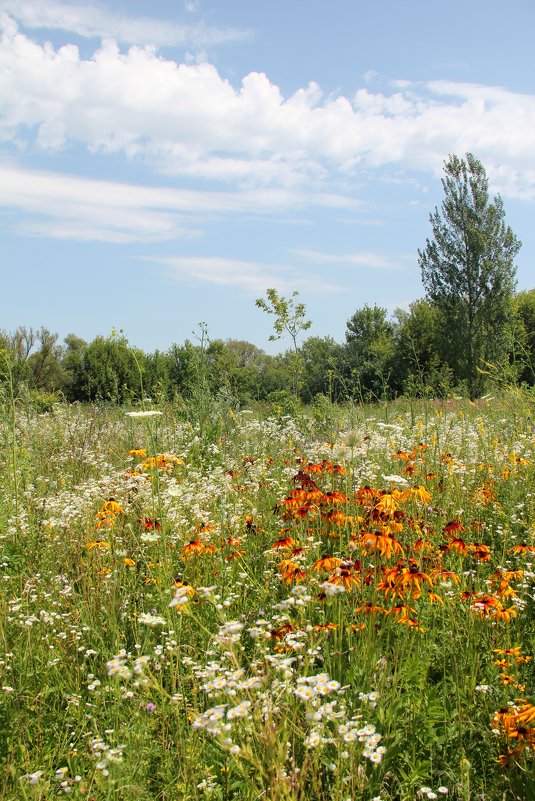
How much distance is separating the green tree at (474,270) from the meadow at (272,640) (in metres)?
20.3

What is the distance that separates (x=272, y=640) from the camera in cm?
263

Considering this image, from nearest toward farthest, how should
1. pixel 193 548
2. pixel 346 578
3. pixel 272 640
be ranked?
1. pixel 346 578
2. pixel 272 640
3. pixel 193 548

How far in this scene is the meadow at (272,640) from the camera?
1.82 metres

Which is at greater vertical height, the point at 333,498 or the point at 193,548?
the point at 333,498

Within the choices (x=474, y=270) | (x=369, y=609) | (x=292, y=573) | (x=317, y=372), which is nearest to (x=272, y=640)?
(x=292, y=573)

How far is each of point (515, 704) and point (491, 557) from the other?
143cm

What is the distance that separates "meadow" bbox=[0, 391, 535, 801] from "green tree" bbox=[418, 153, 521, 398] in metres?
20.3

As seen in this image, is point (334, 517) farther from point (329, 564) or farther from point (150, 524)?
point (150, 524)

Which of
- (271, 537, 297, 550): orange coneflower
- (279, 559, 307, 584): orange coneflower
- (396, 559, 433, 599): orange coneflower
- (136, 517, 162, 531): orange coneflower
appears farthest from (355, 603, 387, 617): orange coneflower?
(136, 517, 162, 531): orange coneflower

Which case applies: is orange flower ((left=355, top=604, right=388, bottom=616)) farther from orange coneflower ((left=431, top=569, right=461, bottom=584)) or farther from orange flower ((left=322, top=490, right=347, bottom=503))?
orange flower ((left=322, top=490, right=347, bottom=503))

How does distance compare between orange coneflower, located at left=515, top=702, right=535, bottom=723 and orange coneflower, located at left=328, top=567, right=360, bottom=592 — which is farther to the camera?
orange coneflower, located at left=328, top=567, right=360, bottom=592

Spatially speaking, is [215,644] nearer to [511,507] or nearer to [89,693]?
[89,693]

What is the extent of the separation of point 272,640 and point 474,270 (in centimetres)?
2410

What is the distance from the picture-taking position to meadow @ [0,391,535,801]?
1.82m
